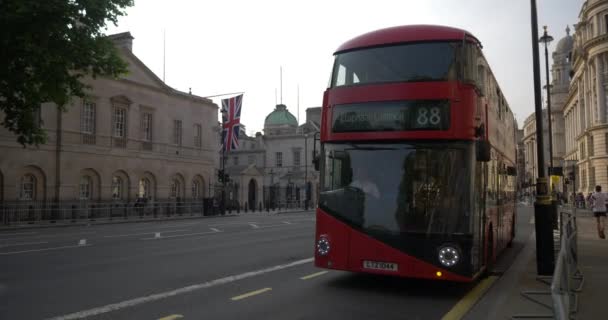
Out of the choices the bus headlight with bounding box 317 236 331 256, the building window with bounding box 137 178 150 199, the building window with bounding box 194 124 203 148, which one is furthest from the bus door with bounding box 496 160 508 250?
the building window with bounding box 194 124 203 148

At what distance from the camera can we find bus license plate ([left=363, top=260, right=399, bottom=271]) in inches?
317

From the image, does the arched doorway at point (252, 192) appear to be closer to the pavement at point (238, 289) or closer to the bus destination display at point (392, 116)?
the pavement at point (238, 289)

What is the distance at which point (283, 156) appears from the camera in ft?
265

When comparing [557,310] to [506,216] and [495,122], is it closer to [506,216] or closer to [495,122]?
[495,122]

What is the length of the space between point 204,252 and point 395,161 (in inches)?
281

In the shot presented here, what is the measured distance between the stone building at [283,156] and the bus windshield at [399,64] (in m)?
52.8

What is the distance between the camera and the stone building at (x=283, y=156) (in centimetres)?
Result: 7100

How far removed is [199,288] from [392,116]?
416 cm

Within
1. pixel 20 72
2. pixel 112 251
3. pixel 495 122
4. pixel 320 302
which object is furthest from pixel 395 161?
pixel 20 72

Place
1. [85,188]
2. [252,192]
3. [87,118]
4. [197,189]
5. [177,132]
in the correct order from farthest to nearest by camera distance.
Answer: [252,192] < [197,189] < [177,132] < [87,118] < [85,188]

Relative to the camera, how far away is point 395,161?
8258 millimetres

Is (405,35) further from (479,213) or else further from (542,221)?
(542,221)

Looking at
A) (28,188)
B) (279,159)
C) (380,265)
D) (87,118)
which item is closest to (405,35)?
(380,265)

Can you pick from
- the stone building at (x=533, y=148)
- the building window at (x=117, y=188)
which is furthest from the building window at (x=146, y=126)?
the stone building at (x=533, y=148)
